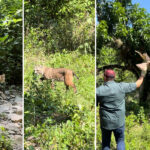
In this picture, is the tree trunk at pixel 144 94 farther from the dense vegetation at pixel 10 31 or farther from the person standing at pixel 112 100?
the dense vegetation at pixel 10 31

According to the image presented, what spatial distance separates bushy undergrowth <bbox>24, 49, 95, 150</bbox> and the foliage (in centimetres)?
8

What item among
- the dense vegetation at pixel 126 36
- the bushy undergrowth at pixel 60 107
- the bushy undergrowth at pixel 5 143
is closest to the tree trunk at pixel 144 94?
the dense vegetation at pixel 126 36

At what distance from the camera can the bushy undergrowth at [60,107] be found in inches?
77.2

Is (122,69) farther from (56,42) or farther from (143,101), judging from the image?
(56,42)

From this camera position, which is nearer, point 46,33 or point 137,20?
point 46,33

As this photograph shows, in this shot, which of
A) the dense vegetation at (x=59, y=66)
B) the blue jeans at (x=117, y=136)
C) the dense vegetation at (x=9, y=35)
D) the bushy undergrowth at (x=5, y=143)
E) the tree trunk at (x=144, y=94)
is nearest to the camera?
the dense vegetation at (x=59, y=66)

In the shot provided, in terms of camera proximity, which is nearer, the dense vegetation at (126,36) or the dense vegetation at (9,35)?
the dense vegetation at (9,35)

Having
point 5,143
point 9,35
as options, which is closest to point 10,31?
point 9,35

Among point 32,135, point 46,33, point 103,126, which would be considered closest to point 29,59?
point 46,33

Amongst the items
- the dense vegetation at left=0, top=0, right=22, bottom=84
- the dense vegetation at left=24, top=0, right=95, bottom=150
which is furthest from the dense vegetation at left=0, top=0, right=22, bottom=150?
the dense vegetation at left=24, top=0, right=95, bottom=150

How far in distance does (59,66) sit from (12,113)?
3.09 feet

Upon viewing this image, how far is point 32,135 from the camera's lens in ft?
6.44

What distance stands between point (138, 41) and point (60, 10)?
1.67m

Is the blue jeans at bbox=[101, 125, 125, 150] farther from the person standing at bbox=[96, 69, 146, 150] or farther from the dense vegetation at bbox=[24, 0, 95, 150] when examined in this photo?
the dense vegetation at bbox=[24, 0, 95, 150]
